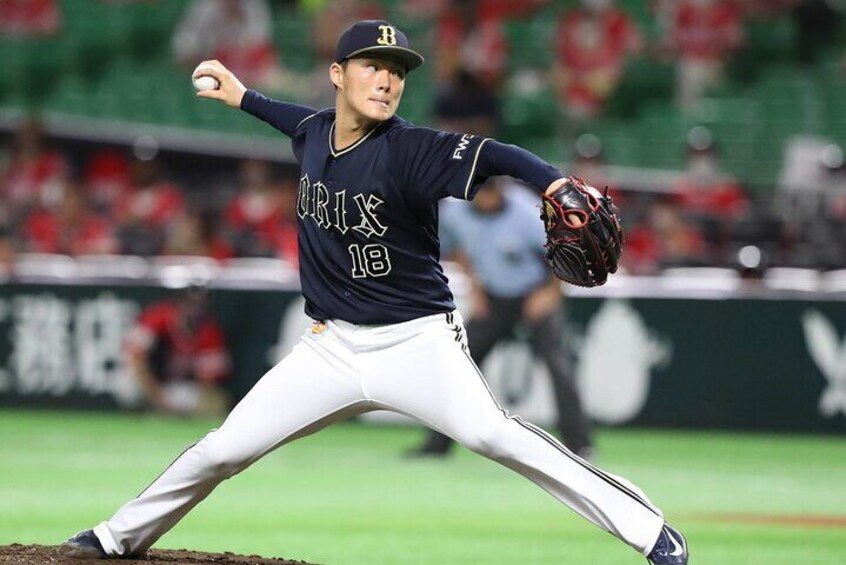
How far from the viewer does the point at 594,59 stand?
18.1m

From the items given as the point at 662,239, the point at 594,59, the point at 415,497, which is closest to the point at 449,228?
the point at 415,497

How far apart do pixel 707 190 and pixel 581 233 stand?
1066 cm

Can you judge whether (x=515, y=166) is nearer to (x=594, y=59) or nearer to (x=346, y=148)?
(x=346, y=148)

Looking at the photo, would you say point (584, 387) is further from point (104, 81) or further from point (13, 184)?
point (104, 81)

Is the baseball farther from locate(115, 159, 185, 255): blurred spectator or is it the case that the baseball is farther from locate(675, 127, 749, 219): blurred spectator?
locate(115, 159, 185, 255): blurred spectator

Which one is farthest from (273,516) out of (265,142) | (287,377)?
(265,142)

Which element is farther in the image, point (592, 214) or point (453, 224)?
point (453, 224)

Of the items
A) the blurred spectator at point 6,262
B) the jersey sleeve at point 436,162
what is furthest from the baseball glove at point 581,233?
the blurred spectator at point 6,262

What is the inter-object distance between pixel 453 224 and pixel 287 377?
232 inches

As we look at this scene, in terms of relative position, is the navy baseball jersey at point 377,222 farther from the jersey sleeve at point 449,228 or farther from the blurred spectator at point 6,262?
the blurred spectator at point 6,262

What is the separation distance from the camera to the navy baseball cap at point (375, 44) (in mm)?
5912

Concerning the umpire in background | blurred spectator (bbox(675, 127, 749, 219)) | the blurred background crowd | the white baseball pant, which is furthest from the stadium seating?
the white baseball pant

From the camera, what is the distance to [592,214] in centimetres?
554

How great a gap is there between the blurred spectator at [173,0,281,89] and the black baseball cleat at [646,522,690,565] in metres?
14.1
